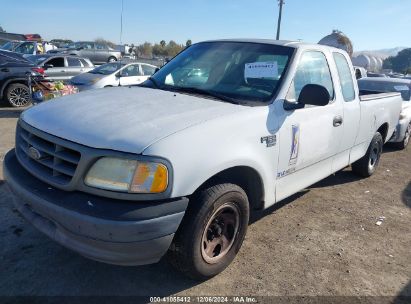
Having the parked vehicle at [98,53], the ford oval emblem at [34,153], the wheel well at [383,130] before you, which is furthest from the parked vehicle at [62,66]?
the parked vehicle at [98,53]

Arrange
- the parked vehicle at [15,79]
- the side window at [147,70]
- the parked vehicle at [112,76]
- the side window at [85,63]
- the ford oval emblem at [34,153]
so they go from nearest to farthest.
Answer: the ford oval emblem at [34,153] < the parked vehicle at [15,79] < the parked vehicle at [112,76] < the side window at [147,70] < the side window at [85,63]

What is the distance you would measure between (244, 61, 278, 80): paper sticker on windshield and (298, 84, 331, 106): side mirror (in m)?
0.35

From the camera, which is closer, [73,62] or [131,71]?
[131,71]

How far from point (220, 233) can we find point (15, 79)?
9.35m

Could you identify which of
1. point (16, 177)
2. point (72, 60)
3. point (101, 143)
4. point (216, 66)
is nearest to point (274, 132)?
point (216, 66)

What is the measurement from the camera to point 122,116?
2.83 m

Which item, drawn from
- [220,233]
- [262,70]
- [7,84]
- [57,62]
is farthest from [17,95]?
[220,233]

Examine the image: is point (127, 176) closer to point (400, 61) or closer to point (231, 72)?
point (231, 72)

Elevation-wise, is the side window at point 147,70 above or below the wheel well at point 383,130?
above

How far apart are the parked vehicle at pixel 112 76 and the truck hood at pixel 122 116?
802 centimetres

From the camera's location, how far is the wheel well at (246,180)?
2995mm

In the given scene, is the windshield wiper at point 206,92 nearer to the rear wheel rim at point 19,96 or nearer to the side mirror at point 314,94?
the side mirror at point 314,94

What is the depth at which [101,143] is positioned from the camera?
8.07ft

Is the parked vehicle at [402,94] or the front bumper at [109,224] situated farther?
the parked vehicle at [402,94]
